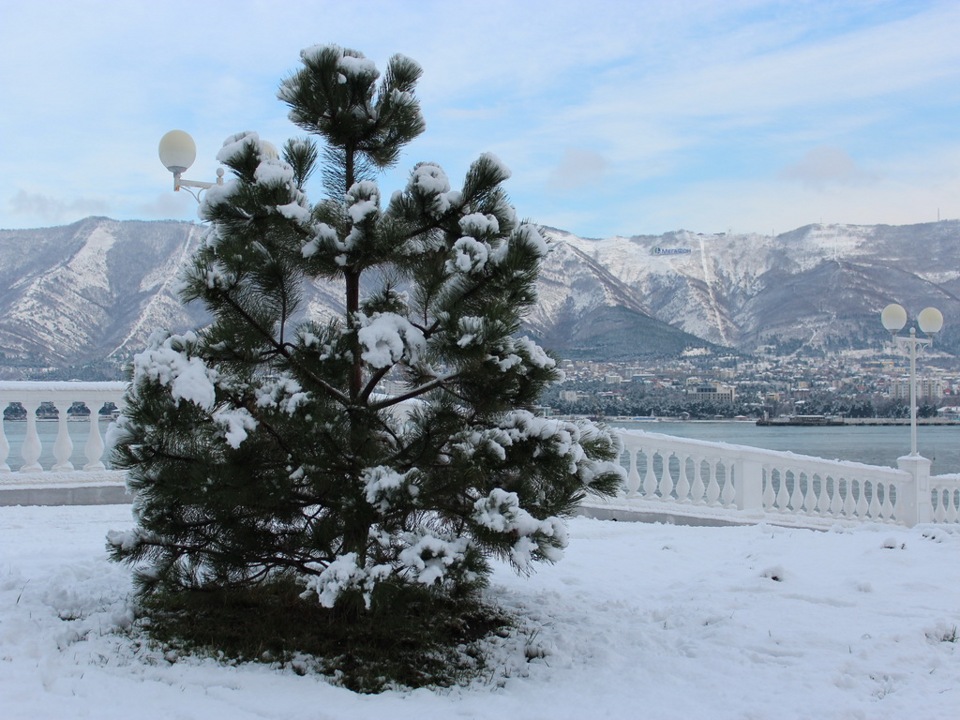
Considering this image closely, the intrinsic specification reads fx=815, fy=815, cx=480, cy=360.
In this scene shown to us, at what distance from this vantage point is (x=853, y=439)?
16.9 m

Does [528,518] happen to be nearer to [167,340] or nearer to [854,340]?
[167,340]

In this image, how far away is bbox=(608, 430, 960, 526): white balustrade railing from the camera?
8.59 m

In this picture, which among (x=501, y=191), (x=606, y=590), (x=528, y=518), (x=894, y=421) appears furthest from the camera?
(x=894, y=421)

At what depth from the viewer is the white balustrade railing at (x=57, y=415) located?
7102 millimetres

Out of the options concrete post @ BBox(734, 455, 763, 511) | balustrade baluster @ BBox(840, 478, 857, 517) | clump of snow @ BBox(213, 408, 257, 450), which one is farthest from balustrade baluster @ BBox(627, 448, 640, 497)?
clump of snow @ BBox(213, 408, 257, 450)

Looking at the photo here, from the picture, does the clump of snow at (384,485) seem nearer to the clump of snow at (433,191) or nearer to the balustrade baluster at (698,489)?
the clump of snow at (433,191)

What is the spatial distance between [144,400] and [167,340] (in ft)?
Answer: 1.19

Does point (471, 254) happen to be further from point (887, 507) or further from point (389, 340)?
point (887, 507)

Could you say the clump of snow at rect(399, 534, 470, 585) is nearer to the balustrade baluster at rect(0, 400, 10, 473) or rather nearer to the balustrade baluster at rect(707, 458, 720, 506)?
the balustrade baluster at rect(0, 400, 10, 473)

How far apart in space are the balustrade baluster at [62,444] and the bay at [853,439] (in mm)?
8065

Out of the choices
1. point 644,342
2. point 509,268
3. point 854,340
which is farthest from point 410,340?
point 854,340

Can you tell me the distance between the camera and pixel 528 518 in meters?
3.31

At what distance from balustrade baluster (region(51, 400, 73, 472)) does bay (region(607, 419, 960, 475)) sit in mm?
8065

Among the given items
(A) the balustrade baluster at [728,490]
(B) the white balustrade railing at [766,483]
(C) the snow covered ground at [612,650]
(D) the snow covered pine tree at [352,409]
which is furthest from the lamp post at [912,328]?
(D) the snow covered pine tree at [352,409]
